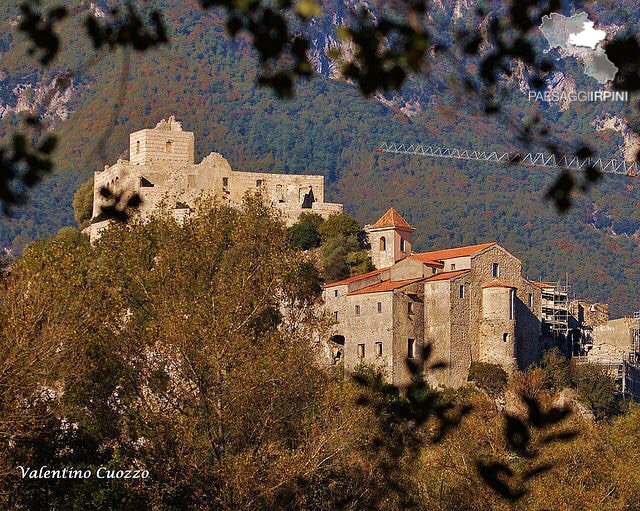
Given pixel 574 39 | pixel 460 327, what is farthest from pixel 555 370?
pixel 574 39

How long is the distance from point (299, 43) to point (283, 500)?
2335 centimetres

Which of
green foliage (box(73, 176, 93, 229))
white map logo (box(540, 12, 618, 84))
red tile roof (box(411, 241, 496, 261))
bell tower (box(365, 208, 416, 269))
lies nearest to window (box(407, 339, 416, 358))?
red tile roof (box(411, 241, 496, 261))

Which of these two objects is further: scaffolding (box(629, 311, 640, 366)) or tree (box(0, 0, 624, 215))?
scaffolding (box(629, 311, 640, 366))

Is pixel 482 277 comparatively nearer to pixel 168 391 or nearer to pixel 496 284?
pixel 496 284

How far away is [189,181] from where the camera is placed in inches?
2800

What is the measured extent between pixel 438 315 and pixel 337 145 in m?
87.0

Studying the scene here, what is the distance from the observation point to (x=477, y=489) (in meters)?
34.2

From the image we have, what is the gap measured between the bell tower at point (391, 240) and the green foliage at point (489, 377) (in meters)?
7.94

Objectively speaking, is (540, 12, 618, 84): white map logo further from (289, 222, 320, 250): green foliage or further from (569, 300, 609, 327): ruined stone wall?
(289, 222, 320, 250): green foliage

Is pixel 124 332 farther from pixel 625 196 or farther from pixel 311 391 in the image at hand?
pixel 625 196

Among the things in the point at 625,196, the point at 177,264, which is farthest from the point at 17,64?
the point at 177,264

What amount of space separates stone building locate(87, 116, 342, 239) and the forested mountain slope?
3402 cm

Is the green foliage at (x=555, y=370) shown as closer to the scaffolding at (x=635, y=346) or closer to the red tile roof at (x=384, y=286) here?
the red tile roof at (x=384, y=286)

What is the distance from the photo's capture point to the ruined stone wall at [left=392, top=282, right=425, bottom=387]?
188 feet
